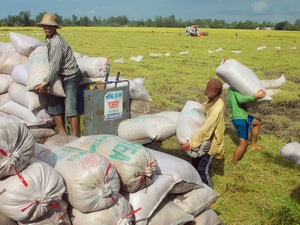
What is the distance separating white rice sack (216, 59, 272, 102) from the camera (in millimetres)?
4379

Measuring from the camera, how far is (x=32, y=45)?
17.7ft

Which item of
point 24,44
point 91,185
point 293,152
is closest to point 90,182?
point 91,185

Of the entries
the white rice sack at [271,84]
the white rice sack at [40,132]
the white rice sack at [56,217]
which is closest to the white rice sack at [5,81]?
the white rice sack at [40,132]

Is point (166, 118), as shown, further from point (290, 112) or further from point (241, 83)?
point (290, 112)

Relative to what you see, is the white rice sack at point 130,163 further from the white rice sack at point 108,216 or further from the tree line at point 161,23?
the tree line at point 161,23

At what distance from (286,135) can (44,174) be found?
470cm

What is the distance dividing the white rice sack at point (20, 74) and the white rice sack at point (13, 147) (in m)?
3.06

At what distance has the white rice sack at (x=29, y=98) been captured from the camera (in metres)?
4.89

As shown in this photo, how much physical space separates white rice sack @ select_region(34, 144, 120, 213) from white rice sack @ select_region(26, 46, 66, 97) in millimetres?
2289

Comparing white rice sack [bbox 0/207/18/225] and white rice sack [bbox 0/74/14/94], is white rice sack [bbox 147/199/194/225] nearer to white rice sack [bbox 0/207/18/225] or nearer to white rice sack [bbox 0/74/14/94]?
white rice sack [bbox 0/207/18/225]

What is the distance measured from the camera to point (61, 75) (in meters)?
4.68

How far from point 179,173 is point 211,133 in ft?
2.47

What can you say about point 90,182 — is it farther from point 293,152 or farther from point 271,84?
point 271,84

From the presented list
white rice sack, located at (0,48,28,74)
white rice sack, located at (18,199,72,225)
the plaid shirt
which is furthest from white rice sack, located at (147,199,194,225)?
white rice sack, located at (0,48,28,74)
